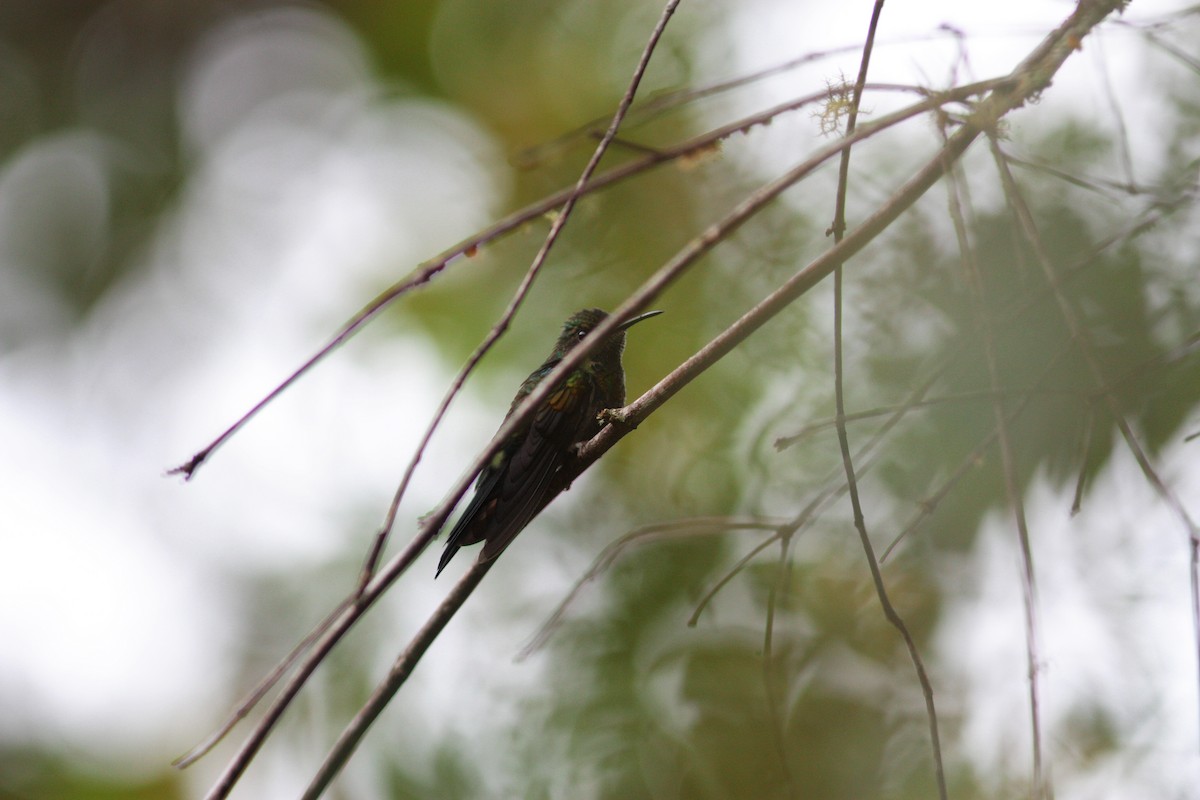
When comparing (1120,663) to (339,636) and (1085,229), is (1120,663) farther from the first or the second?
(339,636)

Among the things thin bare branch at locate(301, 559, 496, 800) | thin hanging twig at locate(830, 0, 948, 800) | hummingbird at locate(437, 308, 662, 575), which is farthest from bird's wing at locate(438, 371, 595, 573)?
thin hanging twig at locate(830, 0, 948, 800)

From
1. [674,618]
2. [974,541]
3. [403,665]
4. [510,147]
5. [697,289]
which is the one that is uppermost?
[510,147]

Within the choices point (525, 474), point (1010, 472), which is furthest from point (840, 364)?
point (525, 474)

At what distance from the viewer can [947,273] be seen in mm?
3373

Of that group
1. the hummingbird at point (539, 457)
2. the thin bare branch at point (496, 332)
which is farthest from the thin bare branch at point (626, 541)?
the thin bare branch at point (496, 332)

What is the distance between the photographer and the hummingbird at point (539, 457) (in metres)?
2.22

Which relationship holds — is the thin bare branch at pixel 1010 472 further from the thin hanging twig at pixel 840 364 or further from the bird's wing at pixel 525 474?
the bird's wing at pixel 525 474

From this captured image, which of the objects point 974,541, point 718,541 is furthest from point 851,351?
point 718,541

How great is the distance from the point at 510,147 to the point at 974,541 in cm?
302

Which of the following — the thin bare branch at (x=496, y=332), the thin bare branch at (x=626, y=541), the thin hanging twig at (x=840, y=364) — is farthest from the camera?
the thin bare branch at (x=626, y=541)

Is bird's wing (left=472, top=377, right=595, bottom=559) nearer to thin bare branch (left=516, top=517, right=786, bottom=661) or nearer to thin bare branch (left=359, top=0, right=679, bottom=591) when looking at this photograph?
thin bare branch (left=516, top=517, right=786, bottom=661)

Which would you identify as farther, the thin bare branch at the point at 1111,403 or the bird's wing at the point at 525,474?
the bird's wing at the point at 525,474

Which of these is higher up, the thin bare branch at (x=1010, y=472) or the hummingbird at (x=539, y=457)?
the hummingbird at (x=539, y=457)

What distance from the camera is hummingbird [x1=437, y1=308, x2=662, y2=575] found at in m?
2.22
